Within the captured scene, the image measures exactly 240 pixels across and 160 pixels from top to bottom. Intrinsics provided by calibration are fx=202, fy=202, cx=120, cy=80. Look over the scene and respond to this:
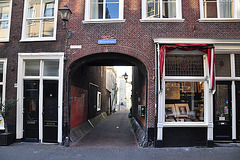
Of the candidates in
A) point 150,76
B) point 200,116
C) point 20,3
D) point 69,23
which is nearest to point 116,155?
point 150,76

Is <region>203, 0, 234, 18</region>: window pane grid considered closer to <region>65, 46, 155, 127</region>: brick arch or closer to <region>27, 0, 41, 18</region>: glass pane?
<region>65, 46, 155, 127</region>: brick arch

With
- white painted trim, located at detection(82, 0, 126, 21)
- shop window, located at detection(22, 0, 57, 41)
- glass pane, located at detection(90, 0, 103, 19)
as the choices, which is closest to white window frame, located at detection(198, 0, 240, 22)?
white painted trim, located at detection(82, 0, 126, 21)

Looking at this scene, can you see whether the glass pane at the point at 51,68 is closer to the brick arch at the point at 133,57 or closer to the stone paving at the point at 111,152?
the brick arch at the point at 133,57

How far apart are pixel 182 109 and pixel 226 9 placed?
4.95 meters

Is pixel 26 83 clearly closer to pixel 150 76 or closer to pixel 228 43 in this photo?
pixel 150 76

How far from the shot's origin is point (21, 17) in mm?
9609

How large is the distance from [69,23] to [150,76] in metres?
4.41

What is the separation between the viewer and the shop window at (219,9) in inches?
356

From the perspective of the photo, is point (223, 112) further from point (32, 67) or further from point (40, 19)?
point (40, 19)

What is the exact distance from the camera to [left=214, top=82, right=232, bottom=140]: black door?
28.5 ft

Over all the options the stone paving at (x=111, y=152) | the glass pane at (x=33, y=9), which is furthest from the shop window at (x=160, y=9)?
the stone paving at (x=111, y=152)

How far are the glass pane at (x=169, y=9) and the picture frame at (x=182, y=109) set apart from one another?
158 inches

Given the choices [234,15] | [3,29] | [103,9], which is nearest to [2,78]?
[3,29]

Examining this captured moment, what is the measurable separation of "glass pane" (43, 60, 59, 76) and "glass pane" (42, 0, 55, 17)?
2.33 m
